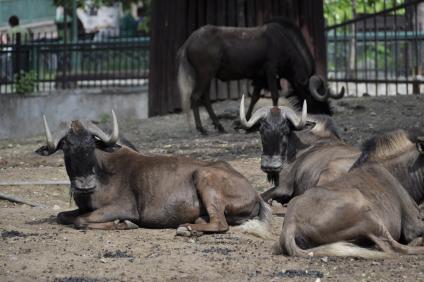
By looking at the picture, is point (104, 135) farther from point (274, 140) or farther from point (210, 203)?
point (274, 140)

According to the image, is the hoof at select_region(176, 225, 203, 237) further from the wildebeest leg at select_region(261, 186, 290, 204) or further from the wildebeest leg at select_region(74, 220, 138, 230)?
the wildebeest leg at select_region(261, 186, 290, 204)

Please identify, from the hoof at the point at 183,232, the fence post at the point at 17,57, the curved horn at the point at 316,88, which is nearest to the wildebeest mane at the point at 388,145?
the hoof at the point at 183,232

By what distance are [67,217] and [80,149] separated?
2.12 ft

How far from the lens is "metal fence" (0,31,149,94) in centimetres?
2506

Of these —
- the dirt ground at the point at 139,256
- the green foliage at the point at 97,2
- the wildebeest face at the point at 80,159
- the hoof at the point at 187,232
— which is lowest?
the dirt ground at the point at 139,256

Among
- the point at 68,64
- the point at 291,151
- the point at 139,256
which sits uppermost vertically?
the point at 68,64

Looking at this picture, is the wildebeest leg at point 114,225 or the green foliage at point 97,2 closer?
the wildebeest leg at point 114,225

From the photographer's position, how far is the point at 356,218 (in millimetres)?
8305

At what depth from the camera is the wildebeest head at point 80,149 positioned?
1031 centimetres

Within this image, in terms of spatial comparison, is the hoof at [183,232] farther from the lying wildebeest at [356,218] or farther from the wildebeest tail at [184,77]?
the wildebeest tail at [184,77]

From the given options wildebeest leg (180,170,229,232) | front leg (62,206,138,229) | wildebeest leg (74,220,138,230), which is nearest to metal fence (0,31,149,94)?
front leg (62,206,138,229)

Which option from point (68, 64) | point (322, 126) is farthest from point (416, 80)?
point (68, 64)

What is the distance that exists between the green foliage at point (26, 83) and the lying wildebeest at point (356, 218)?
54.1 feet

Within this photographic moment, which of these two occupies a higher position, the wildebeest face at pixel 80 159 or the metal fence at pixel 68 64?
the metal fence at pixel 68 64
